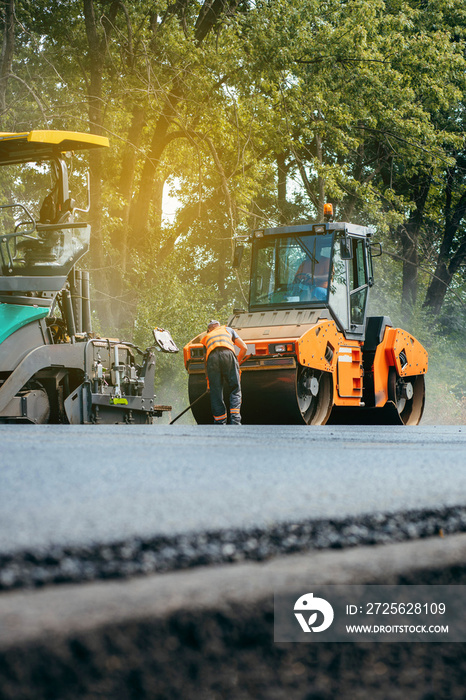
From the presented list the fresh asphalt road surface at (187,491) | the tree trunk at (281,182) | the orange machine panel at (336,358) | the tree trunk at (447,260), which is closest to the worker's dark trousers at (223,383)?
the orange machine panel at (336,358)

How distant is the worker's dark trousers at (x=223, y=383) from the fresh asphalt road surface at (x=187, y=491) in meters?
7.87

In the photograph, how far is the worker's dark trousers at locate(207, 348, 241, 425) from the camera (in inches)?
415

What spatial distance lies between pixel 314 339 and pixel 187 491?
8.82m

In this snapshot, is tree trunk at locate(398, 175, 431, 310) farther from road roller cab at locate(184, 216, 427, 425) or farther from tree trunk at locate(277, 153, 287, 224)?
road roller cab at locate(184, 216, 427, 425)

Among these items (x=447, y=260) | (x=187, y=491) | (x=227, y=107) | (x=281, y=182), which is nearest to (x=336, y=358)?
(x=187, y=491)

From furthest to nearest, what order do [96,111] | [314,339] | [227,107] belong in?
[227,107], [96,111], [314,339]

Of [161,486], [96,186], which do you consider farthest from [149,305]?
[161,486]

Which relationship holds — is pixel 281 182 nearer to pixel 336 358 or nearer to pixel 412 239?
pixel 412 239

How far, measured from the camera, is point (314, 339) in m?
10.3

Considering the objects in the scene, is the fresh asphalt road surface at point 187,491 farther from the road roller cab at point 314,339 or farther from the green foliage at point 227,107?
the green foliage at point 227,107

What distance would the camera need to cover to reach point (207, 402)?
11.6 metres

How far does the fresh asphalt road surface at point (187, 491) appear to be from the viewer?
3.99ft

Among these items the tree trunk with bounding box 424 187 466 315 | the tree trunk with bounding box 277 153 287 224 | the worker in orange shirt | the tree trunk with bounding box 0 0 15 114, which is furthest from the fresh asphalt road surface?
the tree trunk with bounding box 424 187 466 315

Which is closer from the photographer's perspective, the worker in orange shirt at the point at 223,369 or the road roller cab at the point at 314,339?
the road roller cab at the point at 314,339
